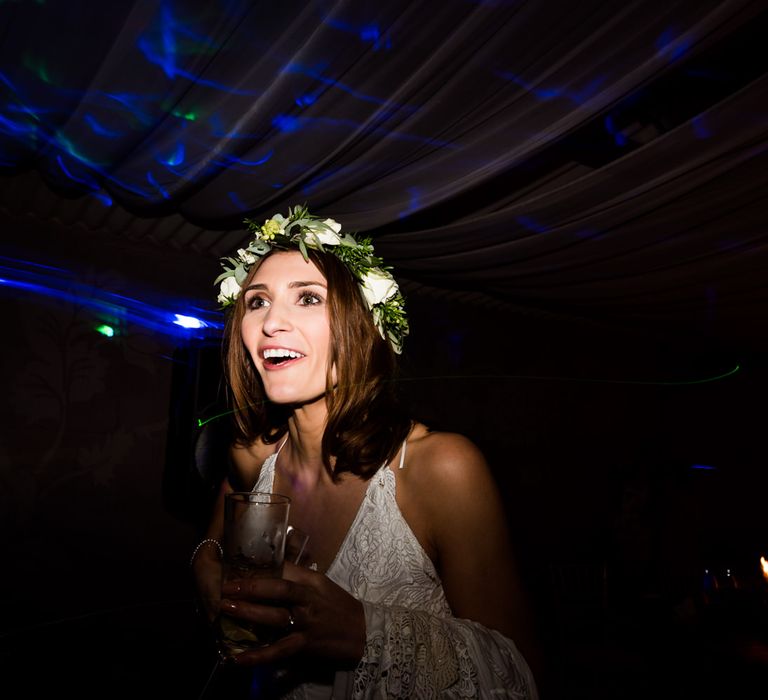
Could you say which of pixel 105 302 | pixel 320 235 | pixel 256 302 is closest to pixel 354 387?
pixel 256 302

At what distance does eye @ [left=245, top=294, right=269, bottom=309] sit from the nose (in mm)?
170

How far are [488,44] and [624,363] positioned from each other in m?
6.79

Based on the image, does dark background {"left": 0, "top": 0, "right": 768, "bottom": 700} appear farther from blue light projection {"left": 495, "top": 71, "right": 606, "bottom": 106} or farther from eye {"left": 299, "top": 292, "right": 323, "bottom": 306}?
eye {"left": 299, "top": 292, "right": 323, "bottom": 306}

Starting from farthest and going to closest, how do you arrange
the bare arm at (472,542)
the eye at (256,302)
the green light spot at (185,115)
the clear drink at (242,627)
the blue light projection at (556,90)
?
the green light spot at (185,115)
the blue light projection at (556,90)
the eye at (256,302)
the bare arm at (472,542)
the clear drink at (242,627)

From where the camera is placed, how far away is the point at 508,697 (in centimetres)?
129

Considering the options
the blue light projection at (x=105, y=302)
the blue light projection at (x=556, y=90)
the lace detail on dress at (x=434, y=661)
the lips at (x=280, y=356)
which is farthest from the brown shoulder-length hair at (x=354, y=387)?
the blue light projection at (x=105, y=302)

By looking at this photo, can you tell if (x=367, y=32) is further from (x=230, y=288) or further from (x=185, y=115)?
(x=230, y=288)

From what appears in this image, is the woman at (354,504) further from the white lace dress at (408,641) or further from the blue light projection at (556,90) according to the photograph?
the blue light projection at (556,90)

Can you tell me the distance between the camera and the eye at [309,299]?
1.95 m

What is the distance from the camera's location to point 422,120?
2545 mm

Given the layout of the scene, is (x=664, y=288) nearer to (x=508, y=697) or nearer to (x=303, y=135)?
(x=303, y=135)

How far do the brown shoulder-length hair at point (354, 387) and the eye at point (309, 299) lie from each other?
62 mm

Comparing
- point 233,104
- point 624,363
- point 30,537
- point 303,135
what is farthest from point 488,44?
point 624,363

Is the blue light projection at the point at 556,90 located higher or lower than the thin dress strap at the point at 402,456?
higher
